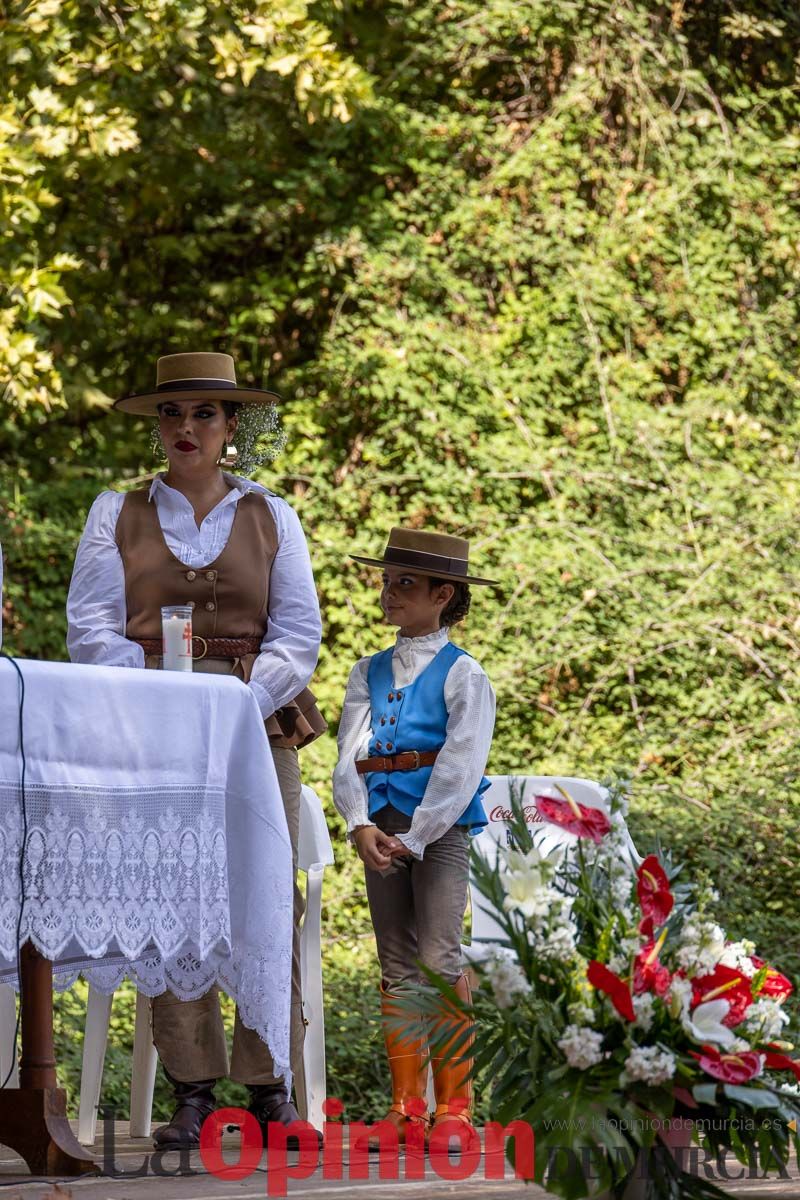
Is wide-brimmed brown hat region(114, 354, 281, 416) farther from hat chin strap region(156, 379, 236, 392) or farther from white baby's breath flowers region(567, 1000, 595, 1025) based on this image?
white baby's breath flowers region(567, 1000, 595, 1025)

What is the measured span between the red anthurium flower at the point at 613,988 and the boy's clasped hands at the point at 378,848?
151cm

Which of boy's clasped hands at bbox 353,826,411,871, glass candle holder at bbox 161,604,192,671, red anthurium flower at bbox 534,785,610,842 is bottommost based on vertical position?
red anthurium flower at bbox 534,785,610,842

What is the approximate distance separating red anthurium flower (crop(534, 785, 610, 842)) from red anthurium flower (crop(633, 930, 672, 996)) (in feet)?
0.76

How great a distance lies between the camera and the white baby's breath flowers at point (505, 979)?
262 centimetres

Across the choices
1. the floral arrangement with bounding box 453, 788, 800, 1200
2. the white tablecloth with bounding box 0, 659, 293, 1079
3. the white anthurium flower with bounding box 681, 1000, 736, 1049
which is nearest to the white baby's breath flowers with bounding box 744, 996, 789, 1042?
the floral arrangement with bounding box 453, 788, 800, 1200

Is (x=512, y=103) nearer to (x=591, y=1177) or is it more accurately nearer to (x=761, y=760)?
(x=761, y=760)

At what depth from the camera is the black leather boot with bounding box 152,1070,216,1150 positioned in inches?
148

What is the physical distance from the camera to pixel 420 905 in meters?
4.11

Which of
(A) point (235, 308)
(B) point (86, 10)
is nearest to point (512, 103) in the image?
(A) point (235, 308)

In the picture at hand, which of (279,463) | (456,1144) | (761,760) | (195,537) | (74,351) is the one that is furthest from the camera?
(74,351)

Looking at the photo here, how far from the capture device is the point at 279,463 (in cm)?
830

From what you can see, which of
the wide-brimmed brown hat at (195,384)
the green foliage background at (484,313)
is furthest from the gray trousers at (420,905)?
the green foliage background at (484,313)

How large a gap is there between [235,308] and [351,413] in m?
0.98

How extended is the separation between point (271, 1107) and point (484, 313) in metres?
5.41
